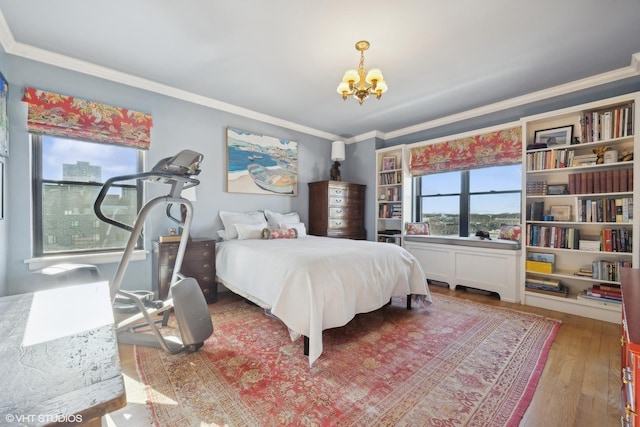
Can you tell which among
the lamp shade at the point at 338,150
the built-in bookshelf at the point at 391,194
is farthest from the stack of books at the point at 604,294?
the lamp shade at the point at 338,150

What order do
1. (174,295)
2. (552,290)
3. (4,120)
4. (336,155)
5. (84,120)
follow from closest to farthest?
(174,295)
(4,120)
(84,120)
(552,290)
(336,155)

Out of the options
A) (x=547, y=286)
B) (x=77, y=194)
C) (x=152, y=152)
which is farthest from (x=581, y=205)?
(x=77, y=194)

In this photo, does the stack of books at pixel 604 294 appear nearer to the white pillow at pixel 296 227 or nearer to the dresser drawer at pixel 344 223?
the dresser drawer at pixel 344 223

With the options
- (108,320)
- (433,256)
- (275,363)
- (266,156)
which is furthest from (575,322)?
(266,156)

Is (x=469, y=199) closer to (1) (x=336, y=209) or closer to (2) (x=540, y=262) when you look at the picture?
(2) (x=540, y=262)

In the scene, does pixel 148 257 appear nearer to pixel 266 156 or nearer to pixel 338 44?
pixel 266 156

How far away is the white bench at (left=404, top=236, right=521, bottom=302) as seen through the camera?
335 cm

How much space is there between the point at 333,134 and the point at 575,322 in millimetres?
4193

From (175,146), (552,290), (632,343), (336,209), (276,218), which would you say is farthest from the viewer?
(336,209)

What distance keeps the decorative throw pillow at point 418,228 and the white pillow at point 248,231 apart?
242 centimetres

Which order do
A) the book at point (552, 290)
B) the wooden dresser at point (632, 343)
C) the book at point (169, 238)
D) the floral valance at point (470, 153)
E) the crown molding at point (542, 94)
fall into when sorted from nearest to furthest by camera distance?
the wooden dresser at point (632, 343)
the crown molding at point (542, 94)
the book at point (169, 238)
the book at point (552, 290)
the floral valance at point (470, 153)

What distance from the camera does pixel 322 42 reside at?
7.66 feet

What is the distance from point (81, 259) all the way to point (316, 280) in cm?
247

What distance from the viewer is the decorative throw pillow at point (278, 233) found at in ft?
11.4
